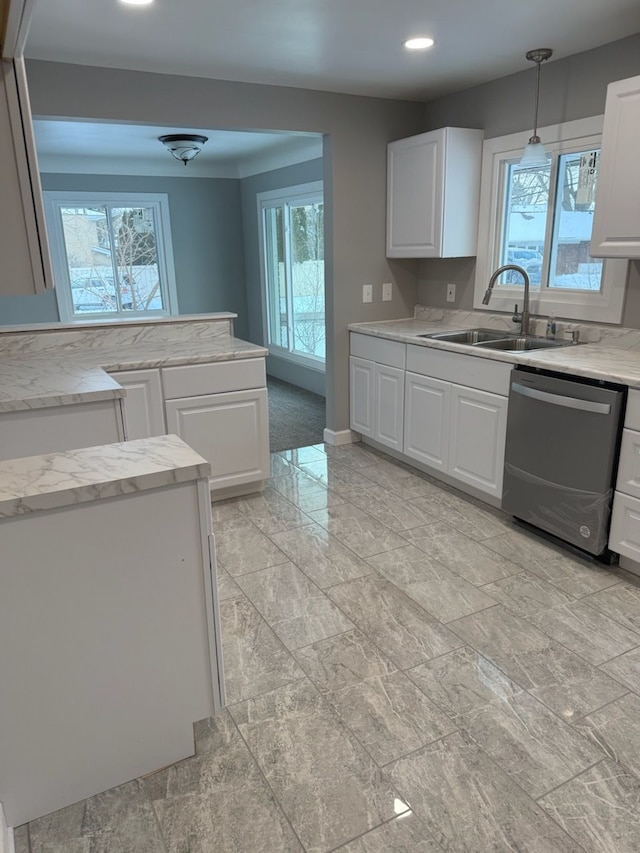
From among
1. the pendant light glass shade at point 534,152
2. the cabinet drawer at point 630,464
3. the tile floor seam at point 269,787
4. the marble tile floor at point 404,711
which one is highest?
the pendant light glass shade at point 534,152

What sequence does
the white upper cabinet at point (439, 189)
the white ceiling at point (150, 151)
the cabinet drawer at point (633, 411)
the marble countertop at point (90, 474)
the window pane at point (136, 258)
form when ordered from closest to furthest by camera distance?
1. the marble countertop at point (90, 474)
2. the cabinet drawer at point (633, 411)
3. the white upper cabinet at point (439, 189)
4. the white ceiling at point (150, 151)
5. the window pane at point (136, 258)

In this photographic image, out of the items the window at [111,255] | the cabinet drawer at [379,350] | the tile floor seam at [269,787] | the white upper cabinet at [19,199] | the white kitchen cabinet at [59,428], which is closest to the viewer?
the white upper cabinet at [19,199]

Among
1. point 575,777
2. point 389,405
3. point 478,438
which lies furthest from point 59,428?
point 389,405

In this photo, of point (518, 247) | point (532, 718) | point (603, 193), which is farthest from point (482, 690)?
point (518, 247)

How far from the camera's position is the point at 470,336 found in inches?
147

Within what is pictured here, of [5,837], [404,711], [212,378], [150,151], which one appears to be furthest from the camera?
[150,151]

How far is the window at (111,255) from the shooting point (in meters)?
6.52

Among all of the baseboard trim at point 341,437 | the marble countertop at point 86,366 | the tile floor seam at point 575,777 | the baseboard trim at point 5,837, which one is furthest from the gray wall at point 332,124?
the baseboard trim at point 5,837

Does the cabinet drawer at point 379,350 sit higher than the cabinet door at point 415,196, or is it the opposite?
the cabinet door at point 415,196

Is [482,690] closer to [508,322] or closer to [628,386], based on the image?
[628,386]

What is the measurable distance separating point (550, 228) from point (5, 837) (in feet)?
11.5

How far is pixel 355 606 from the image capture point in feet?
7.92

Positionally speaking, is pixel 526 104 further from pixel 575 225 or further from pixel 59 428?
pixel 59 428

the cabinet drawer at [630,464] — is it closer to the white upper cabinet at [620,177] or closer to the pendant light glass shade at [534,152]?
the white upper cabinet at [620,177]
